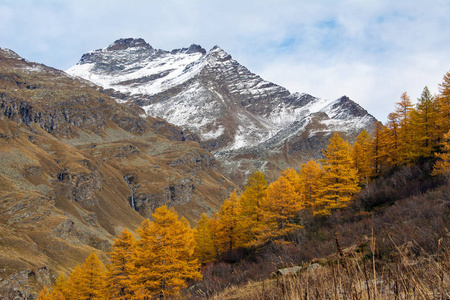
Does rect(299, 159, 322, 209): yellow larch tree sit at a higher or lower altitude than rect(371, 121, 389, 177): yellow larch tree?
lower

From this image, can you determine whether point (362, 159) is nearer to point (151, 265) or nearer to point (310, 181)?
point (310, 181)

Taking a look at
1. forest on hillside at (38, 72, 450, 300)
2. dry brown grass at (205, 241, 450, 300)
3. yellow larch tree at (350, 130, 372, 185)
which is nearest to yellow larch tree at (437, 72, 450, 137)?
forest on hillside at (38, 72, 450, 300)

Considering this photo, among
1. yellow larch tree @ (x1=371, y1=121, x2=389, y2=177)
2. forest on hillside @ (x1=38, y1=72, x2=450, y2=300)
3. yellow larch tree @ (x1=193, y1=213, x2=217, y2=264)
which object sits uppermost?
yellow larch tree @ (x1=371, y1=121, x2=389, y2=177)

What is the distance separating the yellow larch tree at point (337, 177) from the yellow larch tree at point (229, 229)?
7392 millimetres

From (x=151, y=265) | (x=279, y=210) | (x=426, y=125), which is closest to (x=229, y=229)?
(x=279, y=210)

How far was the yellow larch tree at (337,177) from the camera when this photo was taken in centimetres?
2336

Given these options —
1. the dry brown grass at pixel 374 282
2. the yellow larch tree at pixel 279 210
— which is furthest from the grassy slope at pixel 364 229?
the dry brown grass at pixel 374 282

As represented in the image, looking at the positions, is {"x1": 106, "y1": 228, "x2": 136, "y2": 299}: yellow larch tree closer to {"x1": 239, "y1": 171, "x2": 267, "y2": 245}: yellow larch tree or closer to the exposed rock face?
{"x1": 239, "y1": 171, "x2": 267, "y2": 245}: yellow larch tree

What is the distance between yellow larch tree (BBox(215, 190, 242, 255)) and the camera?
27.4 m

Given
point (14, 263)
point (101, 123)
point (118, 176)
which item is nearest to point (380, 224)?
point (14, 263)

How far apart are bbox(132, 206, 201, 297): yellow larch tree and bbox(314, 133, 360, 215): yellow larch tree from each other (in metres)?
10.8

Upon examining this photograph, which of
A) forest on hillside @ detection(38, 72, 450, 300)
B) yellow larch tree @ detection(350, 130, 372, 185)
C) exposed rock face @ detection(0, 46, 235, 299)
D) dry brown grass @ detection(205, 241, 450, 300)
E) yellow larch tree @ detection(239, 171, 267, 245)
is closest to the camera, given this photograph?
dry brown grass @ detection(205, 241, 450, 300)

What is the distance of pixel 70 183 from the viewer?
89312 mm

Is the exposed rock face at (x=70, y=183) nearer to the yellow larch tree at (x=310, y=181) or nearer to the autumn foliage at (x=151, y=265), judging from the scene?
the autumn foliage at (x=151, y=265)
